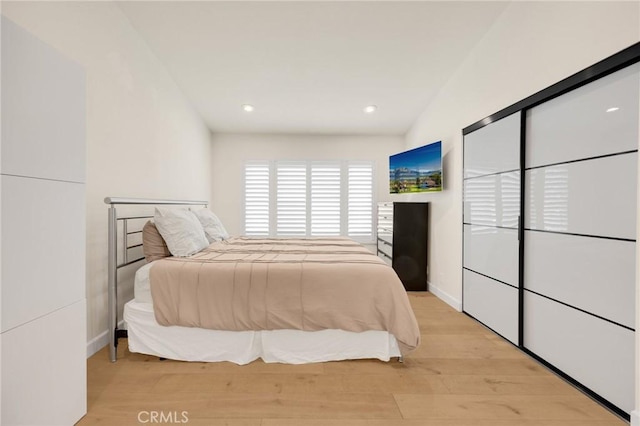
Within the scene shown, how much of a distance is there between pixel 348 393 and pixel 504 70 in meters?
2.80

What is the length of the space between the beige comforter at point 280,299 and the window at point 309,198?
349 cm

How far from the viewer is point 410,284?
4004mm

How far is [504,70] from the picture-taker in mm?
2459

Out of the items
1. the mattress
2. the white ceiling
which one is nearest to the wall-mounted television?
the white ceiling

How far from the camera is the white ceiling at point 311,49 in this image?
2.34 meters

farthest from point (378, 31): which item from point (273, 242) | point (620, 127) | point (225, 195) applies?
point (225, 195)

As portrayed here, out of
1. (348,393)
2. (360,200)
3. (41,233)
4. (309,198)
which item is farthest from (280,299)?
(360,200)

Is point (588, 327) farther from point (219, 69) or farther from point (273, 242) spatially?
point (219, 69)

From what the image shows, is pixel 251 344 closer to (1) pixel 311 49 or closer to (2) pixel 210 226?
(2) pixel 210 226

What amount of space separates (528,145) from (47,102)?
2950 mm

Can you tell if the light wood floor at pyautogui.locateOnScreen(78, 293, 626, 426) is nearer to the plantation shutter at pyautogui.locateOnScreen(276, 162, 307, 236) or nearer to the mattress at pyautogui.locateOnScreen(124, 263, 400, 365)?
the mattress at pyautogui.locateOnScreen(124, 263, 400, 365)

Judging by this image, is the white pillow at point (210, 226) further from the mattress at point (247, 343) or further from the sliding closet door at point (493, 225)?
the sliding closet door at point (493, 225)

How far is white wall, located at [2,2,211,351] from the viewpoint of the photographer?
1.90 m

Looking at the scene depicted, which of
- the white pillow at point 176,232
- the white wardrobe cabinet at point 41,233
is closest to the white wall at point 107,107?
the white pillow at point 176,232
